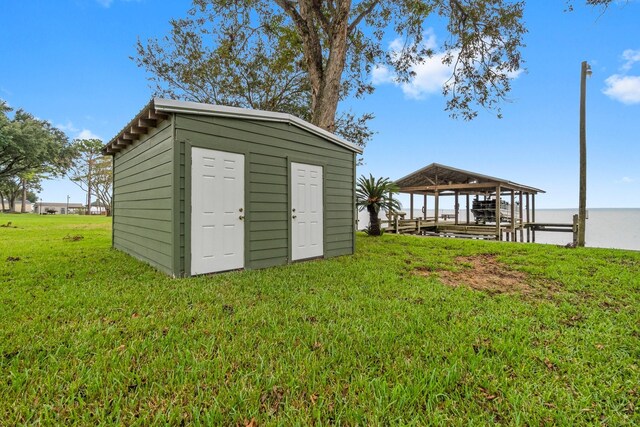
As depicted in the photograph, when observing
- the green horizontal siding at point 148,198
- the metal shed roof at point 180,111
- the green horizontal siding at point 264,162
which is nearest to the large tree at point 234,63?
the metal shed roof at point 180,111

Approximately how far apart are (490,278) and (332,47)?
306 inches

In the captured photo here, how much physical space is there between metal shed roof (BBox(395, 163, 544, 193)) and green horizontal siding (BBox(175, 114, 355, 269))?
1021cm

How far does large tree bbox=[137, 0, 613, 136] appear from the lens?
345 inches

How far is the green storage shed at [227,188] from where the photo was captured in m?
4.16

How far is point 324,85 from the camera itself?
870cm

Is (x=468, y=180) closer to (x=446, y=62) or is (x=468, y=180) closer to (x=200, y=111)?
(x=446, y=62)

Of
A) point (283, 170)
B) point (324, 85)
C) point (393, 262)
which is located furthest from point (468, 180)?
point (283, 170)

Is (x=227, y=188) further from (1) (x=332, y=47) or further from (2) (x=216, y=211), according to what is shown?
(1) (x=332, y=47)

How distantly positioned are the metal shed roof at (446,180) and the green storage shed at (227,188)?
31.8 feet

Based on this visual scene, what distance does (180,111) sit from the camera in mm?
4059

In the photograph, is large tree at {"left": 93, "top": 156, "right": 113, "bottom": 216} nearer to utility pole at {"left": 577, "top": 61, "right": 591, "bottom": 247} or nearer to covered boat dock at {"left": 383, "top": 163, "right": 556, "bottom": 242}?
covered boat dock at {"left": 383, "top": 163, "right": 556, "bottom": 242}

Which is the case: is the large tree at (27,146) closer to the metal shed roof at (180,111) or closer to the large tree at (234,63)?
the large tree at (234,63)

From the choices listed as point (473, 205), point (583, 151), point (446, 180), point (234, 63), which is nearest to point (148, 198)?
Answer: point (234, 63)

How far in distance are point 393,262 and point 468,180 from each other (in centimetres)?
1180
